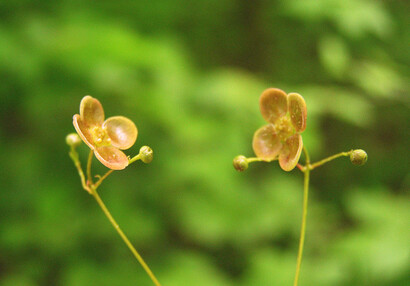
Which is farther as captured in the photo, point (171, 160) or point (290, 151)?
point (171, 160)

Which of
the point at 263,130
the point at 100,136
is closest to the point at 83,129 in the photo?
the point at 100,136

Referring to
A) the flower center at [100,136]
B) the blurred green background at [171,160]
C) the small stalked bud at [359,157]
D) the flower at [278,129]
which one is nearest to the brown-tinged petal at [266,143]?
the flower at [278,129]

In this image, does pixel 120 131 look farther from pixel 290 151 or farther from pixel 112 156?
pixel 290 151

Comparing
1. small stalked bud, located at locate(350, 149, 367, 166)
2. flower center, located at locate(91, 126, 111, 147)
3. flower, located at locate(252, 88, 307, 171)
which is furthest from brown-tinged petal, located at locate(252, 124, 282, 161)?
flower center, located at locate(91, 126, 111, 147)

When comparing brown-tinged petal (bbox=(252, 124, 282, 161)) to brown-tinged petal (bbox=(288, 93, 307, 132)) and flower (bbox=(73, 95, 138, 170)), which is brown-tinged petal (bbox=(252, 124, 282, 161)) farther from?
flower (bbox=(73, 95, 138, 170))

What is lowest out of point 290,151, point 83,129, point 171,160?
point 83,129

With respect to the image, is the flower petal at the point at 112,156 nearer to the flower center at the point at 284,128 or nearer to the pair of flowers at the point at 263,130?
the pair of flowers at the point at 263,130
